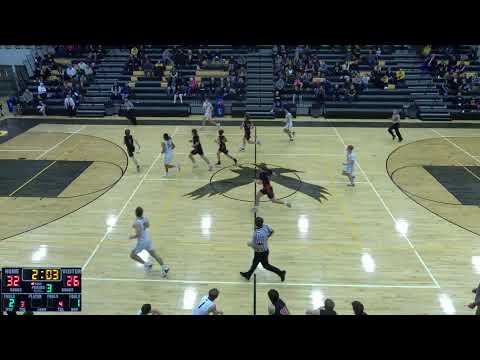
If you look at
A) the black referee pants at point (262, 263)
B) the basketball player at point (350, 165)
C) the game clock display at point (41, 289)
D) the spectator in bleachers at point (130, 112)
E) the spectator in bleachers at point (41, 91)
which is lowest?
the black referee pants at point (262, 263)

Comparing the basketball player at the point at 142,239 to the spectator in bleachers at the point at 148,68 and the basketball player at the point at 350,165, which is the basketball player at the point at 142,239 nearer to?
the basketball player at the point at 350,165

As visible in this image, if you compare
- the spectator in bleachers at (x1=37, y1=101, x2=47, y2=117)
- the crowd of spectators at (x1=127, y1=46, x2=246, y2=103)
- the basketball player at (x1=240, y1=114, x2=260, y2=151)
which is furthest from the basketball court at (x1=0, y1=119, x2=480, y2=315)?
the crowd of spectators at (x1=127, y1=46, x2=246, y2=103)

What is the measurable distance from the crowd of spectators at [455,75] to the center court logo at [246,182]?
1454 centimetres

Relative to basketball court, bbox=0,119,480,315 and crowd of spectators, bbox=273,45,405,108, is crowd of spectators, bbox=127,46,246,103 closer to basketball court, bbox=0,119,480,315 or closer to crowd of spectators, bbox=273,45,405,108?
crowd of spectators, bbox=273,45,405,108

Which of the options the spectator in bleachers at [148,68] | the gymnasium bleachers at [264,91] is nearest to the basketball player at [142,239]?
the gymnasium bleachers at [264,91]

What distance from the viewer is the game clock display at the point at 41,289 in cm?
664

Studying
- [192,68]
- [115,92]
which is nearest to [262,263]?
[115,92]

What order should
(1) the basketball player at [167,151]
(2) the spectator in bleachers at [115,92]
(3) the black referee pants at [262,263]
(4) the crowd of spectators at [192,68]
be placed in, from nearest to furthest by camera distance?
(3) the black referee pants at [262,263], (1) the basketball player at [167,151], (2) the spectator in bleachers at [115,92], (4) the crowd of spectators at [192,68]

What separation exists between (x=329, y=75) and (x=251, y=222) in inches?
722

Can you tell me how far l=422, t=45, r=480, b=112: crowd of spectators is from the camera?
25217mm

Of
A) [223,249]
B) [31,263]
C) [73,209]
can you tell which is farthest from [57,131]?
[223,249]

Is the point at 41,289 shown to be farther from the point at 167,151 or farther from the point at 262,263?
the point at 167,151

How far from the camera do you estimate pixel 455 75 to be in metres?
27.2
